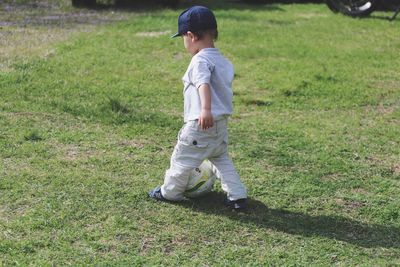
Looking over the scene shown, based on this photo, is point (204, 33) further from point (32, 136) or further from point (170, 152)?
point (32, 136)

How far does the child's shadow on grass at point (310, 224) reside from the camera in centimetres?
397

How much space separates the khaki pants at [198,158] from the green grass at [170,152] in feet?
0.42

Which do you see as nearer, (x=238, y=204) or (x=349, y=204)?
(x=238, y=204)

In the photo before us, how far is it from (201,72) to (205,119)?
0.91 feet

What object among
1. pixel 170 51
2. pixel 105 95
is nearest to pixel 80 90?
pixel 105 95

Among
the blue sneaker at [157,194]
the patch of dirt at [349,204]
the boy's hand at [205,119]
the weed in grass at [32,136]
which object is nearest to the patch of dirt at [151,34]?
the weed in grass at [32,136]

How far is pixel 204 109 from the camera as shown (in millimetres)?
3967

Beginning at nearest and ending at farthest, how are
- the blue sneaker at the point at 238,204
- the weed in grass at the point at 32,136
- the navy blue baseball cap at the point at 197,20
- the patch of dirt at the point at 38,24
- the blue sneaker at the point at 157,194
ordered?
the navy blue baseball cap at the point at 197,20, the blue sneaker at the point at 238,204, the blue sneaker at the point at 157,194, the weed in grass at the point at 32,136, the patch of dirt at the point at 38,24

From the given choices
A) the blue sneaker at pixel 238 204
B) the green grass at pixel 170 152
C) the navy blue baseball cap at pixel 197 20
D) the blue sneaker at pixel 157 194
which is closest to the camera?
the green grass at pixel 170 152

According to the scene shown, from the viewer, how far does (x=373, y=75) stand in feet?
25.7

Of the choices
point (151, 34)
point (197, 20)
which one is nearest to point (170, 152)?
point (197, 20)

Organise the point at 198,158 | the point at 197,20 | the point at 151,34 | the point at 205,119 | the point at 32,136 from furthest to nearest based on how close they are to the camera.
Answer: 1. the point at 151,34
2. the point at 32,136
3. the point at 198,158
4. the point at 197,20
5. the point at 205,119

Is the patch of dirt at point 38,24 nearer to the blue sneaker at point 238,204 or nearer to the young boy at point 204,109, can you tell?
the young boy at point 204,109

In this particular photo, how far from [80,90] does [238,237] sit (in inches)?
130
